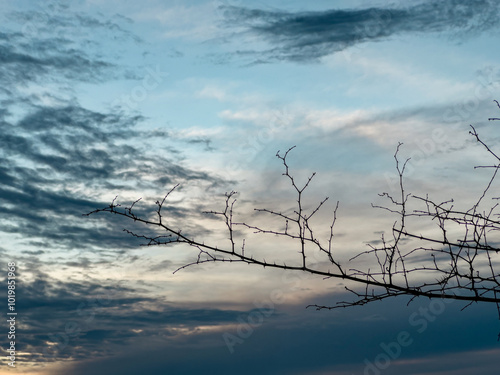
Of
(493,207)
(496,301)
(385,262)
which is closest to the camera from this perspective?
(496,301)

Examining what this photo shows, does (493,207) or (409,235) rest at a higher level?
(493,207)

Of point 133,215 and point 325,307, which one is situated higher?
point 133,215

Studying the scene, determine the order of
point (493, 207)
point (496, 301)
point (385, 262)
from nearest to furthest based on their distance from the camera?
point (496, 301)
point (385, 262)
point (493, 207)

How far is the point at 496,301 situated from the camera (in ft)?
14.7

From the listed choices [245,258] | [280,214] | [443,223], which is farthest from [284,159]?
[443,223]

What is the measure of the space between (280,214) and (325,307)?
1.00 metres

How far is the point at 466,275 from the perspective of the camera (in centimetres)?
464

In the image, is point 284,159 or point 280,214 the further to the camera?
point 284,159

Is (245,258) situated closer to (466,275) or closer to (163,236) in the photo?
(163,236)

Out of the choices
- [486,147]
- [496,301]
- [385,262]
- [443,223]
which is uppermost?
[486,147]

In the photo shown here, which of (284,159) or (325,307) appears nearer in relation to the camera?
(325,307)

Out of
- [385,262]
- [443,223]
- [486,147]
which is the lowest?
[385,262]

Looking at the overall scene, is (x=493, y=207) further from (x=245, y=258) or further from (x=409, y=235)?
(x=245, y=258)

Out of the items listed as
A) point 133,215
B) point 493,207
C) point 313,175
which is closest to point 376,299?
point 313,175
